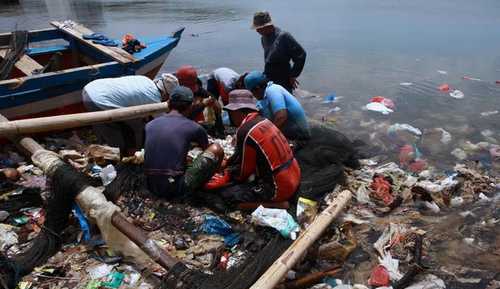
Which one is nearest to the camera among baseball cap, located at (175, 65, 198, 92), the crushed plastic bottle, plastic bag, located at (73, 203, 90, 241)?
plastic bag, located at (73, 203, 90, 241)

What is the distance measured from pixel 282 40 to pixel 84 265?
199 inches

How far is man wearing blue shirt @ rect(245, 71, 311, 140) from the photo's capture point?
19.7ft

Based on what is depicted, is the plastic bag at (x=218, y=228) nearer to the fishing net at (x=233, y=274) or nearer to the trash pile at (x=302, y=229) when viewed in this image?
the trash pile at (x=302, y=229)

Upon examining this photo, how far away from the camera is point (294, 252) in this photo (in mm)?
3531

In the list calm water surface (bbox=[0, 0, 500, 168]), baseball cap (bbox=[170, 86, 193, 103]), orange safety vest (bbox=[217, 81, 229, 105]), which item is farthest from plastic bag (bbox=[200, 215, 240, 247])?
calm water surface (bbox=[0, 0, 500, 168])

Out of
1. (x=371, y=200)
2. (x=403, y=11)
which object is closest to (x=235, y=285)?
(x=371, y=200)

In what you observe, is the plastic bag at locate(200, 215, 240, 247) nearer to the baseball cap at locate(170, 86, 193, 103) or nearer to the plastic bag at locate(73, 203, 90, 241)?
the plastic bag at locate(73, 203, 90, 241)

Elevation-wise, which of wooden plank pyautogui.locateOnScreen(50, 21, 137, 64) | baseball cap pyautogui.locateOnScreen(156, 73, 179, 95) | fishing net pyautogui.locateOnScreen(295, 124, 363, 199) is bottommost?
fishing net pyautogui.locateOnScreen(295, 124, 363, 199)

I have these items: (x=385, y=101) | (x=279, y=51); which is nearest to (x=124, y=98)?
(x=279, y=51)

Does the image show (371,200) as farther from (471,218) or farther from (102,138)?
(102,138)

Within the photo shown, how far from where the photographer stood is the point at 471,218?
5.41 meters

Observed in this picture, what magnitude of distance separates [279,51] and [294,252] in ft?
14.9

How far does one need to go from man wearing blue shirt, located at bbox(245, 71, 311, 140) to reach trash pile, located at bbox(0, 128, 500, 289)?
4.25 ft

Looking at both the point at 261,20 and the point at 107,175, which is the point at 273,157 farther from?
the point at 261,20
